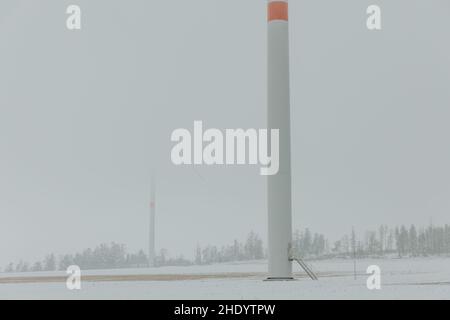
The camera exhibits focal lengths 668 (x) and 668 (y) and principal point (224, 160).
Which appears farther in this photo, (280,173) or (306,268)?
(306,268)

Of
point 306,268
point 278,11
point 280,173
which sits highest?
point 278,11

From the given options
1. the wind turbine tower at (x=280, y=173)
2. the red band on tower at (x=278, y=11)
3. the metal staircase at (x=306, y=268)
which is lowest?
the metal staircase at (x=306, y=268)

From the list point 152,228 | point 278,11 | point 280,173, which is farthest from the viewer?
point 152,228

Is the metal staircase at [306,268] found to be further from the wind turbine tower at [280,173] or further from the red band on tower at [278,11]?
the red band on tower at [278,11]

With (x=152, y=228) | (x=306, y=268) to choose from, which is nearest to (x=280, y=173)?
(x=306, y=268)

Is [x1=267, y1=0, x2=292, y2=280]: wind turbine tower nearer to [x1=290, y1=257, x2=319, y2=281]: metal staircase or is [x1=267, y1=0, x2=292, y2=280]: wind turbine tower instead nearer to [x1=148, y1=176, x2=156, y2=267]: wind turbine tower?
[x1=290, y1=257, x2=319, y2=281]: metal staircase

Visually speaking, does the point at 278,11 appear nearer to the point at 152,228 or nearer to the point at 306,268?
the point at 306,268

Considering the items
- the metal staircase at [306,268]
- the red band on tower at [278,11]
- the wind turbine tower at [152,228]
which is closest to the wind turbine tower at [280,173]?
the metal staircase at [306,268]

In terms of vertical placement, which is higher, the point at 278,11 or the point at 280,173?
the point at 278,11

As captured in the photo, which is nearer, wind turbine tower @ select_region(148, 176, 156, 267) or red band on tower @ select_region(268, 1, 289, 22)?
red band on tower @ select_region(268, 1, 289, 22)

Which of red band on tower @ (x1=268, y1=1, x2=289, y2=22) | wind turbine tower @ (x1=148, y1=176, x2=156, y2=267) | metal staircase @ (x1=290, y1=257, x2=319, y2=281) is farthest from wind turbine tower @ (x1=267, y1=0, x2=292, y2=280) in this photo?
wind turbine tower @ (x1=148, y1=176, x2=156, y2=267)

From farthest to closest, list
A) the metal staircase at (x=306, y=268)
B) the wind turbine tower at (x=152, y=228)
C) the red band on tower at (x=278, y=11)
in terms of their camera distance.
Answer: the wind turbine tower at (x=152, y=228) < the red band on tower at (x=278, y=11) < the metal staircase at (x=306, y=268)

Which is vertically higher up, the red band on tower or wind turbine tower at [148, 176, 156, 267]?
the red band on tower
